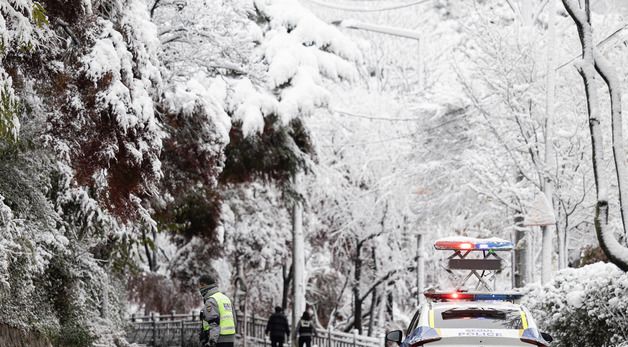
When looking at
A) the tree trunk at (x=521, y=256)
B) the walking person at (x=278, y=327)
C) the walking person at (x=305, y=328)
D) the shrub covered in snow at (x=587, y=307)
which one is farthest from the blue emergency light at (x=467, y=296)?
the walking person at (x=278, y=327)

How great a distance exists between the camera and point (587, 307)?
43.4ft

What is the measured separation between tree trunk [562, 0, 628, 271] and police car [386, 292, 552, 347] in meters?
1.73

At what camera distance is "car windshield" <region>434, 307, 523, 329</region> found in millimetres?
10086

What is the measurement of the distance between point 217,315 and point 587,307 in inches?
179

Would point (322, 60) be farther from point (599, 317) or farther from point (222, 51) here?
point (599, 317)

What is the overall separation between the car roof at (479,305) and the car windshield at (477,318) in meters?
0.06

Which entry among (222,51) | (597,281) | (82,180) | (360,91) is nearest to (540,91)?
(222,51)

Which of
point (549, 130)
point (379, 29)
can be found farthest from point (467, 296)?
point (379, 29)

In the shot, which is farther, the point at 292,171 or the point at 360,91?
the point at 360,91

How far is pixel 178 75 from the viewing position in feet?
63.6

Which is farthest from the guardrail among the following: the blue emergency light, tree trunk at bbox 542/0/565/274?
the blue emergency light

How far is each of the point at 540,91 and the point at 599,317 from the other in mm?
10726

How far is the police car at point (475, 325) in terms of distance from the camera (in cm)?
979

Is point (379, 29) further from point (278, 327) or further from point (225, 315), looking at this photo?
point (225, 315)
